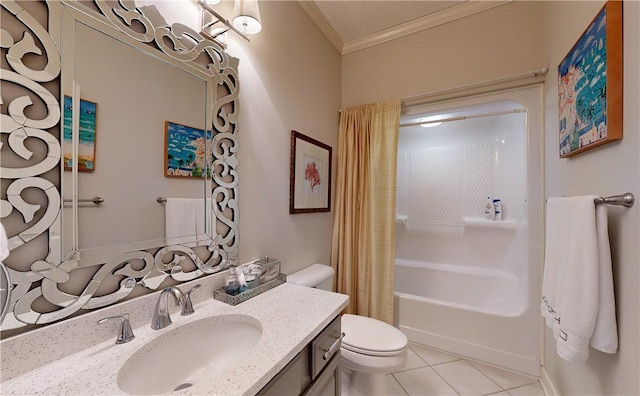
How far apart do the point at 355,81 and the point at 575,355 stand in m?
2.27

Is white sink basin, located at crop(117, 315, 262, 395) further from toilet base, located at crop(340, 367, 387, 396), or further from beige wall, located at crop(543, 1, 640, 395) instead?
beige wall, located at crop(543, 1, 640, 395)

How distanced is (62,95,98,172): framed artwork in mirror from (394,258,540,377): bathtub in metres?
→ 2.19

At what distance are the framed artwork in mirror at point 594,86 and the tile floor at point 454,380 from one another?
4.97 feet

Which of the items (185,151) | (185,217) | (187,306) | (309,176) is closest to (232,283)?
(187,306)

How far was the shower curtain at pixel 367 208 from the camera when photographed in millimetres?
2061

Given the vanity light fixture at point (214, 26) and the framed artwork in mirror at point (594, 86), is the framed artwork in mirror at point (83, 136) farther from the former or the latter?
the framed artwork in mirror at point (594, 86)

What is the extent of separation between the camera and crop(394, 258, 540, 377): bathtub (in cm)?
175

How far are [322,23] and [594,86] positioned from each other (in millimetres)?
1745

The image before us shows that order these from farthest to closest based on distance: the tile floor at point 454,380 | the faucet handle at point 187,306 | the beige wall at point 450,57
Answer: the beige wall at point 450,57
the tile floor at point 454,380
the faucet handle at point 187,306

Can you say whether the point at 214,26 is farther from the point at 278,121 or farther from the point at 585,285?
the point at 585,285

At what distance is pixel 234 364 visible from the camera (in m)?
0.69

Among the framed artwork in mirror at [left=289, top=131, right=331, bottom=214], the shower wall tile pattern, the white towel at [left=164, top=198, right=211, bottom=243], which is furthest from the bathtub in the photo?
the white towel at [left=164, top=198, right=211, bottom=243]

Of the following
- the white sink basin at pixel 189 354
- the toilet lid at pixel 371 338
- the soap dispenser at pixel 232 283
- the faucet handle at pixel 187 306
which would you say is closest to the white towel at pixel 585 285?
the toilet lid at pixel 371 338

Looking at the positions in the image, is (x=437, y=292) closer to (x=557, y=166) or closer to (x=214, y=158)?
(x=557, y=166)
